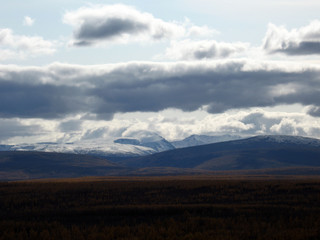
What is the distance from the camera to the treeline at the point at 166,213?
1496 inches

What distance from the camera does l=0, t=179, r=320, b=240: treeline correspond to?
1496 inches

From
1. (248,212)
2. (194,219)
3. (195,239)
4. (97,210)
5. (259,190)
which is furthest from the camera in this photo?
(259,190)

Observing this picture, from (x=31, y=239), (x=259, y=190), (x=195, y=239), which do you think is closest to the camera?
(x=195, y=239)

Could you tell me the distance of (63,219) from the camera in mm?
48156

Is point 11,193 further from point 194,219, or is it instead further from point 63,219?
point 194,219

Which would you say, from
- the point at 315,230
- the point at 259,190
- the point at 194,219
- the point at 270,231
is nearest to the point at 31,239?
the point at 194,219

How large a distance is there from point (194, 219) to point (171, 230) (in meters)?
5.88

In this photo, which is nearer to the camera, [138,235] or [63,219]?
[138,235]

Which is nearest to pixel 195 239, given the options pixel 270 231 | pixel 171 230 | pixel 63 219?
pixel 171 230

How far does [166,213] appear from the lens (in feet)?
164

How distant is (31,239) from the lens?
3731 centimetres

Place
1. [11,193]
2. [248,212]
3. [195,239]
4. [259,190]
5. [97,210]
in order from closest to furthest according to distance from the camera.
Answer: [195,239]
[248,212]
[97,210]
[259,190]
[11,193]

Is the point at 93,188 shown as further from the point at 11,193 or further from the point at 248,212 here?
the point at 248,212

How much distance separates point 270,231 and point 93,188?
47.1 metres
